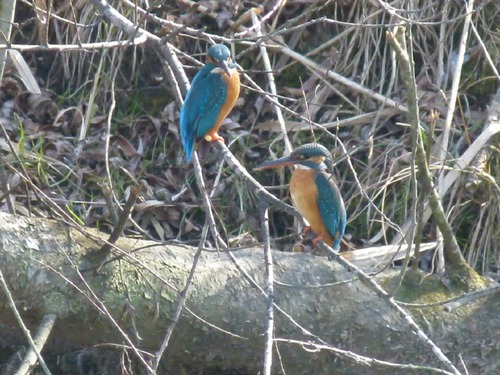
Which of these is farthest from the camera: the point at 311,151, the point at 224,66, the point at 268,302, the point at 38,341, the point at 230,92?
the point at 230,92

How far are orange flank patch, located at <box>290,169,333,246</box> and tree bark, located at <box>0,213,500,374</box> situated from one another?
591 mm

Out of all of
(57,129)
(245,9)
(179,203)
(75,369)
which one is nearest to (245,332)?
(75,369)

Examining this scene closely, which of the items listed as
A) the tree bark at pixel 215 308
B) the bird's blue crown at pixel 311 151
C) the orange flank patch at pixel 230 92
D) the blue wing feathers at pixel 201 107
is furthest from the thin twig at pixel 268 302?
the orange flank patch at pixel 230 92

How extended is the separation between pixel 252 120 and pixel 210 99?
81cm

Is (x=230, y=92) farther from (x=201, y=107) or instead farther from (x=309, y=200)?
(x=309, y=200)

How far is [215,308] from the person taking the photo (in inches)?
99.3

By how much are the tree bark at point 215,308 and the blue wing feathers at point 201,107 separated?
853mm

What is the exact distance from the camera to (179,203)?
12.7 ft

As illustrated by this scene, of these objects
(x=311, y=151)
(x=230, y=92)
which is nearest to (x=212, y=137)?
(x=230, y=92)

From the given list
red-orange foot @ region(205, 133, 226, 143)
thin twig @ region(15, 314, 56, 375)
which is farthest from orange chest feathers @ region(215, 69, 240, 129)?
thin twig @ region(15, 314, 56, 375)

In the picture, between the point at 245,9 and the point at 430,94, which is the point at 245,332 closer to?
the point at 430,94

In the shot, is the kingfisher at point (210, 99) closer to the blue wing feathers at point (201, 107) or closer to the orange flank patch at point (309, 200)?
the blue wing feathers at point (201, 107)

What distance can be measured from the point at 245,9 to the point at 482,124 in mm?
1661

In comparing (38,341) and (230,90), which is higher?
(230,90)
